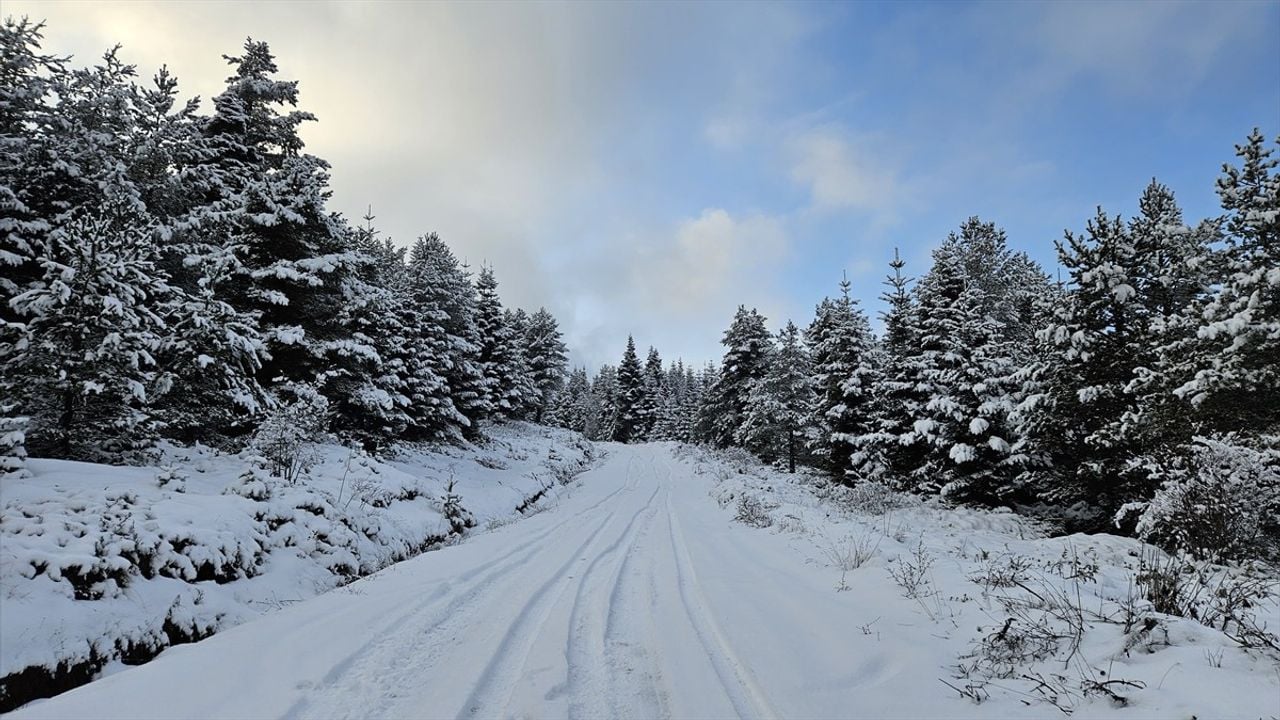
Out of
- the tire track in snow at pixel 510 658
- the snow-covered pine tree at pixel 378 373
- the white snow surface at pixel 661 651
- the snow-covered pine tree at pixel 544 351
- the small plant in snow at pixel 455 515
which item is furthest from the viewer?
A: the snow-covered pine tree at pixel 544 351

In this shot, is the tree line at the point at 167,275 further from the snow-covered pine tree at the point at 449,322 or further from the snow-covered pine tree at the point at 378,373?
the snow-covered pine tree at the point at 449,322

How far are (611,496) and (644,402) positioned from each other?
4974 cm

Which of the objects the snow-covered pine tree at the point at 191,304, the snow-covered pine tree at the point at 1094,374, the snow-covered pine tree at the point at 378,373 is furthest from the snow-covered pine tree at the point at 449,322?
the snow-covered pine tree at the point at 1094,374

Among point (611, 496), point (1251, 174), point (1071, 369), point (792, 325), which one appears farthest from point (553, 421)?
point (1251, 174)

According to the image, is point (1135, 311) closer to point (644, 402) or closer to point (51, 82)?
point (51, 82)

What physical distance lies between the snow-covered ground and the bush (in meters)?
11.4

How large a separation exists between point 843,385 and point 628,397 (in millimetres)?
42777

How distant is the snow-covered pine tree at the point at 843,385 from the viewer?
20.6 m

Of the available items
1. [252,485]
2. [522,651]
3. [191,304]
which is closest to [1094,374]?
[522,651]

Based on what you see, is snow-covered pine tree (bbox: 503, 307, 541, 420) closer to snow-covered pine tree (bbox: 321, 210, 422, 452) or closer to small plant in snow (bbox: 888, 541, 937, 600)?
snow-covered pine tree (bbox: 321, 210, 422, 452)

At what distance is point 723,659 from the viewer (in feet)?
13.5

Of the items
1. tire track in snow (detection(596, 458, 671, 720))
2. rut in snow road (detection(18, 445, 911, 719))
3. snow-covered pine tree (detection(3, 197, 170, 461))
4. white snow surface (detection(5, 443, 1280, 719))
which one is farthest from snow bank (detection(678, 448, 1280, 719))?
snow-covered pine tree (detection(3, 197, 170, 461))

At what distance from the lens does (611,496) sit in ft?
55.5

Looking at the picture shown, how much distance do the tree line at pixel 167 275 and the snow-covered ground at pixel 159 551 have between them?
3.39ft
